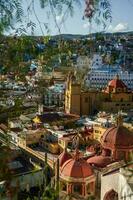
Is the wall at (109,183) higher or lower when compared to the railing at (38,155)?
higher

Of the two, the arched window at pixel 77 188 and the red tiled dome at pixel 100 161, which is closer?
the arched window at pixel 77 188

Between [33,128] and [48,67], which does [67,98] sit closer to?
[33,128]

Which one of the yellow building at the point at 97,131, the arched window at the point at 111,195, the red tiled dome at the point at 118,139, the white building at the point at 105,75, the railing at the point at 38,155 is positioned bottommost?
the railing at the point at 38,155

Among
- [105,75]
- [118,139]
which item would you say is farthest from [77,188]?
[105,75]

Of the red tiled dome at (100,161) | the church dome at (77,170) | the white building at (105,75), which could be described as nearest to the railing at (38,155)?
the red tiled dome at (100,161)

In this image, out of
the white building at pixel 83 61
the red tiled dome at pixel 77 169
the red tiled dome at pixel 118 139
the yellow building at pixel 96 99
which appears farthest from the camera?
the yellow building at pixel 96 99

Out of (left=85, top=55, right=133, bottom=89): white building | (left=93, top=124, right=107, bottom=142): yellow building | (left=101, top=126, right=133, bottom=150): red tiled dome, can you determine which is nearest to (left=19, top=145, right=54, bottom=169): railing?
(left=101, top=126, right=133, bottom=150): red tiled dome

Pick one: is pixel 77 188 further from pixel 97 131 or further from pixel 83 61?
pixel 83 61

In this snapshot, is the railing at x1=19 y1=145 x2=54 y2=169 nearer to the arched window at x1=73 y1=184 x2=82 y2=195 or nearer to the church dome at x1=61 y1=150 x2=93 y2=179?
the church dome at x1=61 y1=150 x2=93 y2=179

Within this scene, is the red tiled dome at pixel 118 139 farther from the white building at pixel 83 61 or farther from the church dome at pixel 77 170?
the white building at pixel 83 61

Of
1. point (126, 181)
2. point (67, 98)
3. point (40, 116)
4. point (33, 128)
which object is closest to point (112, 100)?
point (67, 98)
